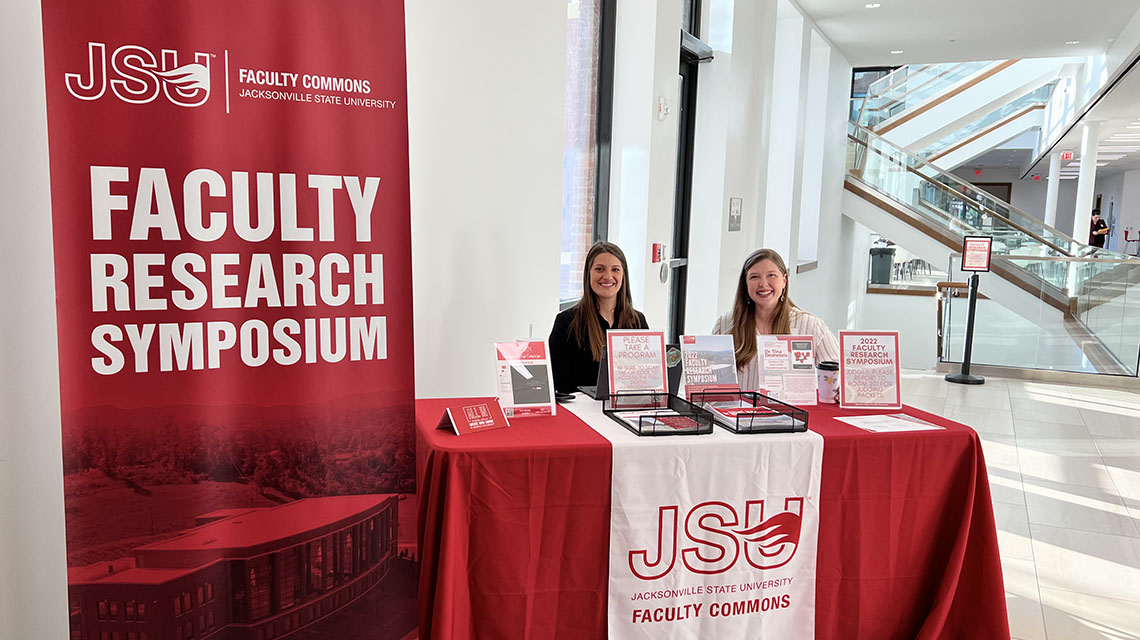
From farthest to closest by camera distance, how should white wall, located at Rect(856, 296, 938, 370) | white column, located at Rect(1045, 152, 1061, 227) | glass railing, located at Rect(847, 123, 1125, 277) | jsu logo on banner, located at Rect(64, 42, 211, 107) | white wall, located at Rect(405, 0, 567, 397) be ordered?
white column, located at Rect(1045, 152, 1061, 227)
white wall, located at Rect(856, 296, 938, 370)
glass railing, located at Rect(847, 123, 1125, 277)
white wall, located at Rect(405, 0, 567, 397)
jsu logo on banner, located at Rect(64, 42, 211, 107)

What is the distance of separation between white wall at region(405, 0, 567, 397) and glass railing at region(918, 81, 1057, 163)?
15.8 meters

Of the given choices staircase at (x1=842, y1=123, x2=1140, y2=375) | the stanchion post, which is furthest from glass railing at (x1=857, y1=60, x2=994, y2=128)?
the stanchion post

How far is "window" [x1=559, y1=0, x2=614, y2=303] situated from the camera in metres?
4.26

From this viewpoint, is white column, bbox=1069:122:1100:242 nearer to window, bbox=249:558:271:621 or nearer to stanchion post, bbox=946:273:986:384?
stanchion post, bbox=946:273:986:384

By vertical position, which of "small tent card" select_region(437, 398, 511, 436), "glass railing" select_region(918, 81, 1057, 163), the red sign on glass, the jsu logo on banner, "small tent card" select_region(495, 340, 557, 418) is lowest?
"small tent card" select_region(437, 398, 511, 436)

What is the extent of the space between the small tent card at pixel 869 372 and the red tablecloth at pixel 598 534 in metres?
0.10

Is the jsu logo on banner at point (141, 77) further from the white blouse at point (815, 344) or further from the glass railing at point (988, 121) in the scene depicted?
the glass railing at point (988, 121)

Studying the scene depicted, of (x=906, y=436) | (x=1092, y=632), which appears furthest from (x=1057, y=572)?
(x=906, y=436)

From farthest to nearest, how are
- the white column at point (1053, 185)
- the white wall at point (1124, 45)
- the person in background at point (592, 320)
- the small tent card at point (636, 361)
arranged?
the white column at point (1053, 185) → the white wall at point (1124, 45) → the person in background at point (592, 320) → the small tent card at point (636, 361)

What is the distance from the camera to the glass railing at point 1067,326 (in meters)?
7.31

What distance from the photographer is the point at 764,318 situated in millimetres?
3270

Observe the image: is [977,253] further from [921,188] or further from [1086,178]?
[1086,178]

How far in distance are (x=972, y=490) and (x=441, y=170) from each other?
2092mm

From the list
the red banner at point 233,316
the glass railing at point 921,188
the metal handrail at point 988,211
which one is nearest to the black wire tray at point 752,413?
the red banner at point 233,316
